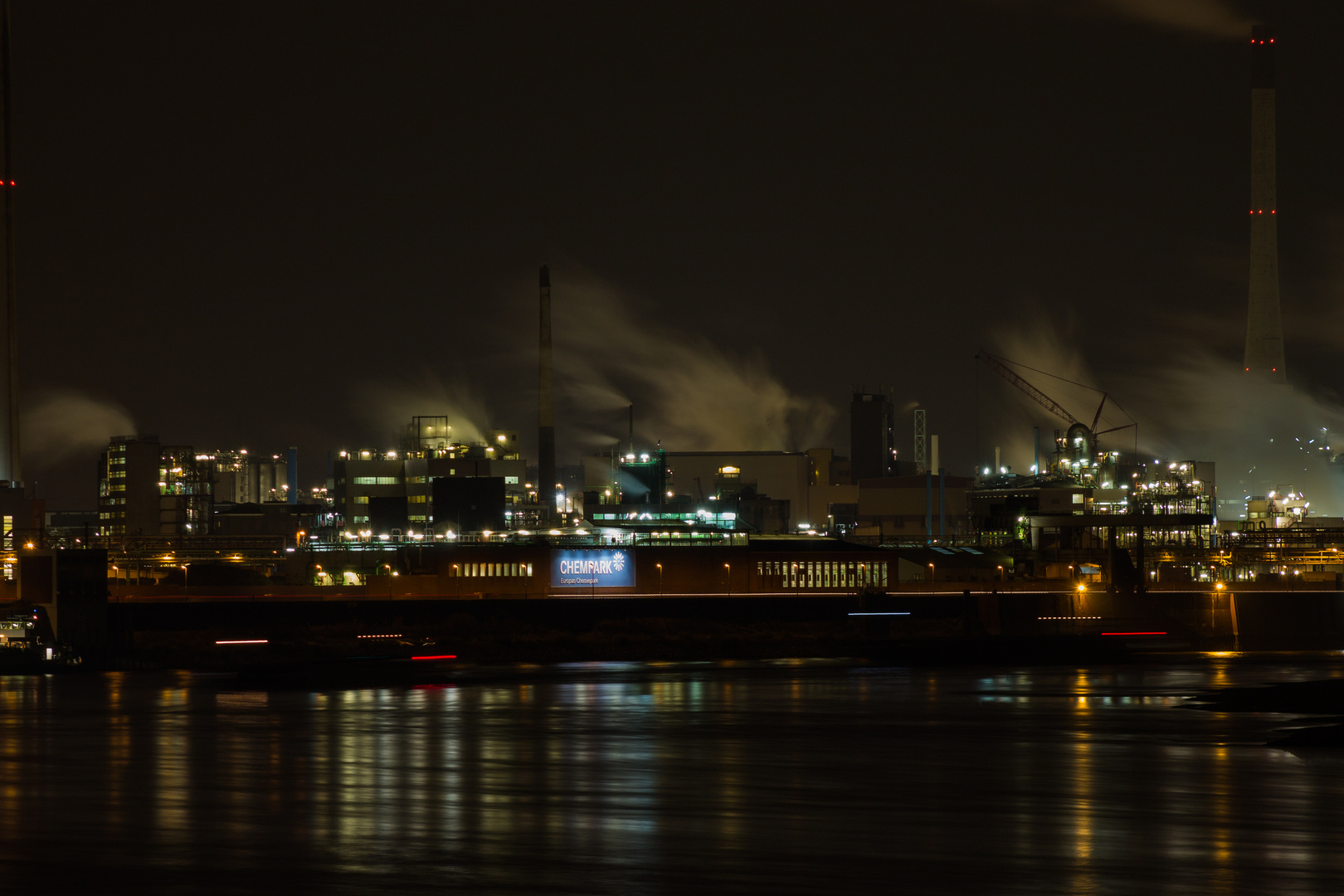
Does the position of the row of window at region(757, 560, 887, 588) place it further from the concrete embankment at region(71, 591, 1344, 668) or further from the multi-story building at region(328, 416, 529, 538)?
the multi-story building at region(328, 416, 529, 538)

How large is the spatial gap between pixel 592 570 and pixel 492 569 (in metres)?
4.96

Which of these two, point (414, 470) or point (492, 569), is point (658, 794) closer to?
point (492, 569)

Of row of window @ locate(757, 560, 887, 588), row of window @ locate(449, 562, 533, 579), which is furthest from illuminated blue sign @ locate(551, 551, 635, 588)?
row of window @ locate(757, 560, 887, 588)

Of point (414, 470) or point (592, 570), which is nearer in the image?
point (592, 570)

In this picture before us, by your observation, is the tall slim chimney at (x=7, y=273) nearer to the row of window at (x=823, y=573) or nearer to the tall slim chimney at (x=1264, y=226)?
the row of window at (x=823, y=573)

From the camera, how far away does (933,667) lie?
140 ft

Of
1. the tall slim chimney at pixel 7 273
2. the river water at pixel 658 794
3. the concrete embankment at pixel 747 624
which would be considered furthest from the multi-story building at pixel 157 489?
the river water at pixel 658 794

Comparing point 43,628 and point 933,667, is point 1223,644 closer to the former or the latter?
point 933,667

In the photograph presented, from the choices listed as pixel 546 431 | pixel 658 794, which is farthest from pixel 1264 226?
pixel 658 794

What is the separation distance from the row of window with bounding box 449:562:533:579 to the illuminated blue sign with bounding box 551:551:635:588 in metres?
1.41

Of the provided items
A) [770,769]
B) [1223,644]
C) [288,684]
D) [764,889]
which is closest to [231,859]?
[764,889]

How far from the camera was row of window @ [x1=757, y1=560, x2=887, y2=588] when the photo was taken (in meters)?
65.4

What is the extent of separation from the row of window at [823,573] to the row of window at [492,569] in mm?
11295

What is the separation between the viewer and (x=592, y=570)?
64062 millimetres
